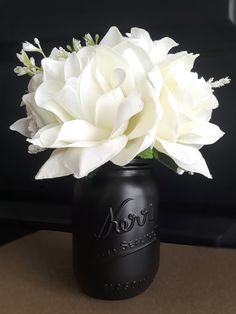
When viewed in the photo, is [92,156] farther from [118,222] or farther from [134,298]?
[134,298]

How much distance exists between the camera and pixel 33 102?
552 millimetres

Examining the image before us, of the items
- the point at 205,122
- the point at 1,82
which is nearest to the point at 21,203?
the point at 1,82

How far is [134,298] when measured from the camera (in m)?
0.58

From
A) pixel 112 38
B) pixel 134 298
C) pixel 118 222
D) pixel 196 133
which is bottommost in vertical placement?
pixel 134 298

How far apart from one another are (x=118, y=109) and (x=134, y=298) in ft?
0.90

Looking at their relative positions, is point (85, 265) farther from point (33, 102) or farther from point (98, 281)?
point (33, 102)

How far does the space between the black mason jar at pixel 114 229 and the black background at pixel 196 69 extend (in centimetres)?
30

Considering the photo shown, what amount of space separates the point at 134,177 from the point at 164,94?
124 millimetres

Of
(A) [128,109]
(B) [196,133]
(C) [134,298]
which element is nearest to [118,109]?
(A) [128,109]

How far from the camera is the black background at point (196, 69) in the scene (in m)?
0.83

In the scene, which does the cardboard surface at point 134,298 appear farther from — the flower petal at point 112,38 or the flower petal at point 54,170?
the flower petal at point 112,38

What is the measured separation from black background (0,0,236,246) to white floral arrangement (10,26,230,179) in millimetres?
298

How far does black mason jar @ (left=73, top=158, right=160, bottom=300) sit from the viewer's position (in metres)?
0.56

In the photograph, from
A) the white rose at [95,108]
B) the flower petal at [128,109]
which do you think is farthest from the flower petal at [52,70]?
the flower petal at [128,109]
